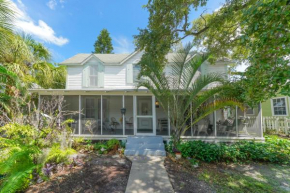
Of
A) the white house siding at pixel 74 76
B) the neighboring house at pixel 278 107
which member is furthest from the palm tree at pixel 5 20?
the neighboring house at pixel 278 107

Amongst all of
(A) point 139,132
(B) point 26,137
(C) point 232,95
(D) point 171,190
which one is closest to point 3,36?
(B) point 26,137

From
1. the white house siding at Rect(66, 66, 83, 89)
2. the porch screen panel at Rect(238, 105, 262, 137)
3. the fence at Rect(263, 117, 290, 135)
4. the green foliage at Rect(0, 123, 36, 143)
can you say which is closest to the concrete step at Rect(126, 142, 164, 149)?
the green foliage at Rect(0, 123, 36, 143)

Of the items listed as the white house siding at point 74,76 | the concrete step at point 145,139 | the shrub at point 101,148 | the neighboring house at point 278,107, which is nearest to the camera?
the shrub at point 101,148

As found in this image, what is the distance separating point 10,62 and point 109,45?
17.2 metres

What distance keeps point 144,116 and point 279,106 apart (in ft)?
40.1

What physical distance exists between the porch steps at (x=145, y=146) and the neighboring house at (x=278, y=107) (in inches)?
448

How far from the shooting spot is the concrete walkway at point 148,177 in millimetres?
3471

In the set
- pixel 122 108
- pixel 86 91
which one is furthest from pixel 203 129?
pixel 86 91

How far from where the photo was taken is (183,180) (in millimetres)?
3955

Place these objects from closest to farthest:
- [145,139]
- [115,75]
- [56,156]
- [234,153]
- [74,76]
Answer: [56,156], [234,153], [145,139], [74,76], [115,75]

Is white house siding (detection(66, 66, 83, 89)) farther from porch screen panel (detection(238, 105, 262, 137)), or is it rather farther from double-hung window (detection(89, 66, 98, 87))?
porch screen panel (detection(238, 105, 262, 137))

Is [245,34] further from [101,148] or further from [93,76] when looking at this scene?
[93,76]

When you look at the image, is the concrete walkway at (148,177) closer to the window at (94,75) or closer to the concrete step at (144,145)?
the concrete step at (144,145)

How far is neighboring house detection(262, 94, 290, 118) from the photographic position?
34.1ft
